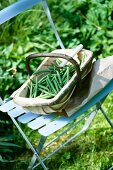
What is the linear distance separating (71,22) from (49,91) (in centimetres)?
182

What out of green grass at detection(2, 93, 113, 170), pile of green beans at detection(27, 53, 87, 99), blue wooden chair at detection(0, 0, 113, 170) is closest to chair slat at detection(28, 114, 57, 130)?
blue wooden chair at detection(0, 0, 113, 170)

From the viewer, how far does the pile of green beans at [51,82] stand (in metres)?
2.57

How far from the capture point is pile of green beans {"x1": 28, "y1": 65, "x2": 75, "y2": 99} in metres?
2.57

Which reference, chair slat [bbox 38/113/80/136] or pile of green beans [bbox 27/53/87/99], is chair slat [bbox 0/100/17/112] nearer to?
pile of green beans [bbox 27/53/87/99]

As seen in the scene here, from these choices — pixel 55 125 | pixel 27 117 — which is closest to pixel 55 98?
pixel 55 125

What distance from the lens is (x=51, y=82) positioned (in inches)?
103

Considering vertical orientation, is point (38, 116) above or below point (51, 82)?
below

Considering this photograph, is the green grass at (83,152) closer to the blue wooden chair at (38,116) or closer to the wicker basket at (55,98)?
the blue wooden chair at (38,116)

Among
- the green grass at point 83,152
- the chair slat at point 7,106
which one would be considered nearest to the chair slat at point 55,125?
the chair slat at point 7,106

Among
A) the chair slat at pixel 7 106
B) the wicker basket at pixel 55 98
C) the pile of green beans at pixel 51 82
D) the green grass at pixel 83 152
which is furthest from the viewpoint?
the green grass at pixel 83 152

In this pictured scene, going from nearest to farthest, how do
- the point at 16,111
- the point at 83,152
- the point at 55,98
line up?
the point at 55,98 → the point at 16,111 → the point at 83,152

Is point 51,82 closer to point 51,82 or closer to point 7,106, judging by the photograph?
point 51,82

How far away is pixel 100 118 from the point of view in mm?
3549

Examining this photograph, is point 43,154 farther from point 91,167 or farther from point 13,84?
point 13,84
